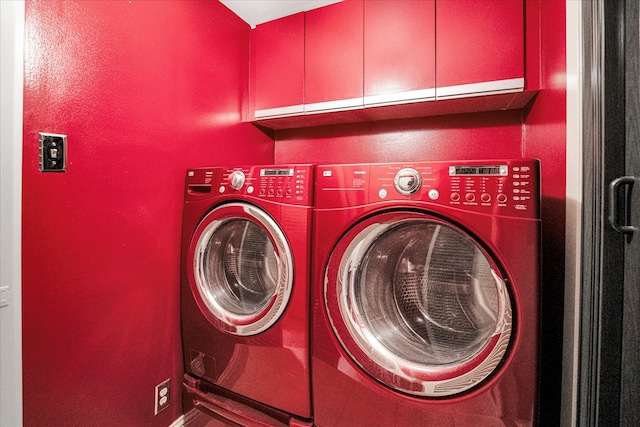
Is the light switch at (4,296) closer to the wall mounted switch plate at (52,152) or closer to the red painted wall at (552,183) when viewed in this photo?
the wall mounted switch plate at (52,152)

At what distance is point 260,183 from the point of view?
1.18 metres

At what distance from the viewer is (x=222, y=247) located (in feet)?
4.64

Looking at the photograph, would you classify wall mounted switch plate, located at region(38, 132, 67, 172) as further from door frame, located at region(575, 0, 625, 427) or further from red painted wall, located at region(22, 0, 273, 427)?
door frame, located at region(575, 0, 625, 427)

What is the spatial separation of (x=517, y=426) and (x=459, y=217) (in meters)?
0.60

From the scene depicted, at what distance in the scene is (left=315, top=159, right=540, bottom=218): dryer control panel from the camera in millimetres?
818

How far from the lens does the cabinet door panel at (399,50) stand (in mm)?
1433

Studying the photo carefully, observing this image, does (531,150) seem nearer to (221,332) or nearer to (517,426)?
(517,426)


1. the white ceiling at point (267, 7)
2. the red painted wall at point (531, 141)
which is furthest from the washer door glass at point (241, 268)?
the white ceiling at point (267, 7)

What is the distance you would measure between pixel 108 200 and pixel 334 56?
1.30 meters

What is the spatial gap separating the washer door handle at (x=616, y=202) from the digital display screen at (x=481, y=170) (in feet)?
0.82

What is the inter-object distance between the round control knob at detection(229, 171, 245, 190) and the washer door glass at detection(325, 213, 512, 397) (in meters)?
0.50

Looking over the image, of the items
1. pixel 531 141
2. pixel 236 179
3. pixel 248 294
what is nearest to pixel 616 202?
pixel 531 141

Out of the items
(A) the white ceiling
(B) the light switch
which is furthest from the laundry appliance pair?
(A) the white ceiling

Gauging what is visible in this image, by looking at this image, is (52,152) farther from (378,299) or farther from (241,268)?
(378,299)
